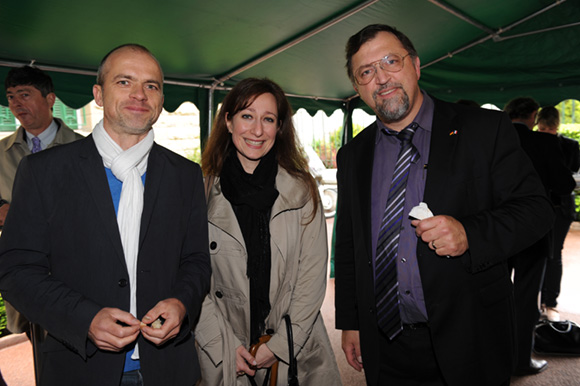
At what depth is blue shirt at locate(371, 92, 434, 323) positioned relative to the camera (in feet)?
5.41

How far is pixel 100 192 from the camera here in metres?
1.40

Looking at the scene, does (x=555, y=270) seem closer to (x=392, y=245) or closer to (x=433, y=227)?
(x=392, y=245)

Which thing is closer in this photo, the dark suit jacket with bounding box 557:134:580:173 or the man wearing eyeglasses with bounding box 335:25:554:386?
the man wearing eyeglasses with bounding box 335:25:554:386


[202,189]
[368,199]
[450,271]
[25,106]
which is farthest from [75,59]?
[450,271]

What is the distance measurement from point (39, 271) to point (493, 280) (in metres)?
1.73

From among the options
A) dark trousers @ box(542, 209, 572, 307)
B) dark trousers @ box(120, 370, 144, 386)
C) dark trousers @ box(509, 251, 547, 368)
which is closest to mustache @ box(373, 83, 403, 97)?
dark trousers @ box(120, 370, 144, 386)

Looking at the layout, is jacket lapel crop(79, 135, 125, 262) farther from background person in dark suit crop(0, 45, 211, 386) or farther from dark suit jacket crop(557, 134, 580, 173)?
dark suit jacket crop(557, 134, 580, 173)

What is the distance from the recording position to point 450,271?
1581mm

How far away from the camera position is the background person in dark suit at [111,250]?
4.21 ft

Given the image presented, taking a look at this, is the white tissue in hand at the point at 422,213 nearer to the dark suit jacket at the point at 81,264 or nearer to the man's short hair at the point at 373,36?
the man's short hair at the point at 373,36

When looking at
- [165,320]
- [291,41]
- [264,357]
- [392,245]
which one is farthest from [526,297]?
[165,320]

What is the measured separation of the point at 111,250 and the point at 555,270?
541 centimetres

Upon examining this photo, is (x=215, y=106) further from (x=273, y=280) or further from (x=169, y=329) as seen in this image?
(x=169, y=329)

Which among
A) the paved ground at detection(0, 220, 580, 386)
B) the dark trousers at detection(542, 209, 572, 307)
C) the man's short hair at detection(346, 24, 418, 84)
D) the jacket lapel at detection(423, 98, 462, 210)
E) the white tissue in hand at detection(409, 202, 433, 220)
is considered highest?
the man's short hair at detection(346, 24, 418, 84)
